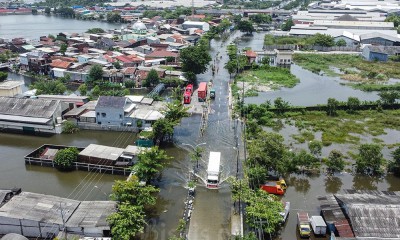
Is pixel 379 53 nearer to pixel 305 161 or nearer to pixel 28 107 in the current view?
pixel 305 161

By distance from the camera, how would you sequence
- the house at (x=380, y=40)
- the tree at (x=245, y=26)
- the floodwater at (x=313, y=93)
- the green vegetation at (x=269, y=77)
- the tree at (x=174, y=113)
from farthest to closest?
the tree at (x=245, y=26)
the house at (x=380, y=40)
the green vegetation at (x=269, y=77)
the floodwater at (x=313, y=93)
the tree at (x=174, y=113)

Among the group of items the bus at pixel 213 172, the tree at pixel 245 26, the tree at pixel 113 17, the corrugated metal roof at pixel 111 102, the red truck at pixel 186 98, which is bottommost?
the bus at pixel 213 172

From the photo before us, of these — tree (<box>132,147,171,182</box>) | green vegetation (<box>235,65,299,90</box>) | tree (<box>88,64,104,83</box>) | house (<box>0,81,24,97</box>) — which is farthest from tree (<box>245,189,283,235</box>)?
tree (<box>88,64,104,83</box>)

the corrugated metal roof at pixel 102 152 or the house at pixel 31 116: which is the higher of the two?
the house at pixel 31 116

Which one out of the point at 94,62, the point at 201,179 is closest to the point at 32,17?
the point at 94,62

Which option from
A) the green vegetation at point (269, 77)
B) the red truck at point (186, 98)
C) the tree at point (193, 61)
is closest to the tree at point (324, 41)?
the green vegetation at point (269, 77)

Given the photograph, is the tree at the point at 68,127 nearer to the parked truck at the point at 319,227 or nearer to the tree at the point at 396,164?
the parked truck at the point at 319,227

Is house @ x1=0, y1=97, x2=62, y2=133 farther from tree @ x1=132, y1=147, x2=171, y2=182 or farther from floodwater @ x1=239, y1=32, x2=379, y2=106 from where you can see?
floodwater @ x1=239, y1=32, x2=379, y2=106

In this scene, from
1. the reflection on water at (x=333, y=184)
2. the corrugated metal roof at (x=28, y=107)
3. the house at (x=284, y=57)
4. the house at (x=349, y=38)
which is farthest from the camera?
the house at (x=349, y=38)

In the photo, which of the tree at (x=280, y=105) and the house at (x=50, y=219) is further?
the tree at (x=280, y=105)
